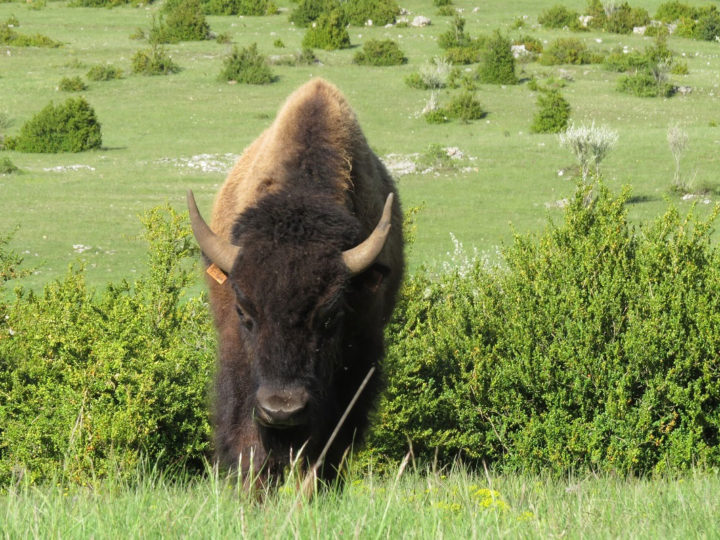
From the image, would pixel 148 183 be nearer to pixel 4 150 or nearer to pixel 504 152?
pixel 4 150

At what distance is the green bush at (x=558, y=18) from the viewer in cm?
6656

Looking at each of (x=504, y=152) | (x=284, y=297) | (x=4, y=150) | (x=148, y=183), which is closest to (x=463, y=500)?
(x=284, y=297)

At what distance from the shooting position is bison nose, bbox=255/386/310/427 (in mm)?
5457

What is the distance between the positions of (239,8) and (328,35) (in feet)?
43.8

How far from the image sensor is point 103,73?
50.2m

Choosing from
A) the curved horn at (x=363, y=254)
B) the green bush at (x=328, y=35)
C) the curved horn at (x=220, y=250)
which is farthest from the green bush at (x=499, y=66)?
the curved horn at (x=220, y=250)

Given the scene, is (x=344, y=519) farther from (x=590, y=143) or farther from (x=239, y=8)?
(x=239, y=8)

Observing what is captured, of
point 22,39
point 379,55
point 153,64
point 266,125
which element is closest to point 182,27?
point 22,39

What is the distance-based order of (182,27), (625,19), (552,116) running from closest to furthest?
(552,116)
(182,27)
(625,19)

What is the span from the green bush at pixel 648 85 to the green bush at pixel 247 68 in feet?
55.7

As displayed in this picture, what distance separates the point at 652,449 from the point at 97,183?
2765 centimetres

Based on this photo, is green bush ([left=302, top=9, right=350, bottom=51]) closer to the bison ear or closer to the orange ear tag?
the bison ear

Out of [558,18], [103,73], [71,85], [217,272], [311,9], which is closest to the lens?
[217,272]

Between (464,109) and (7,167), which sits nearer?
(7,167)
